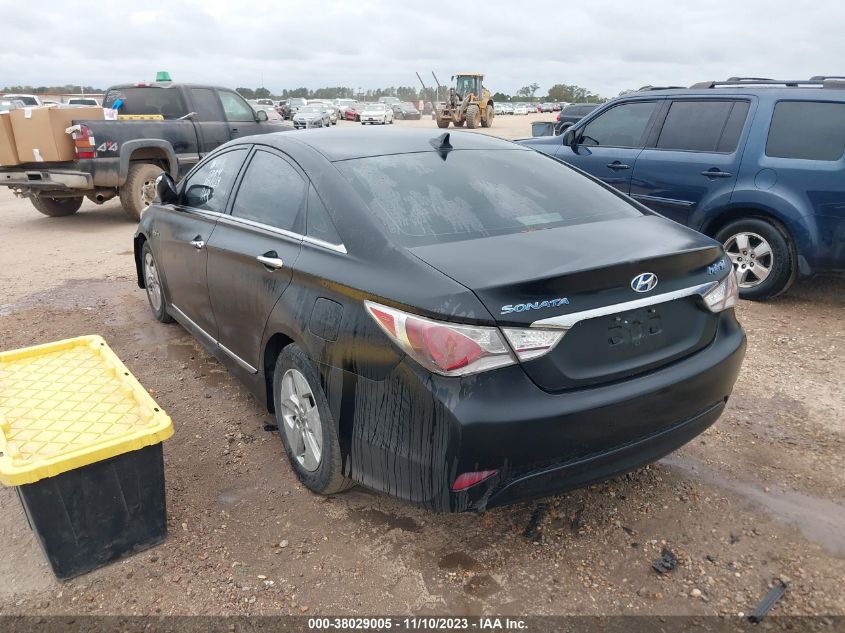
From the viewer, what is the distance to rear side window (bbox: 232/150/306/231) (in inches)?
120

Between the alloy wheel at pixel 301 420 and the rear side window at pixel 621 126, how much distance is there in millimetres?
4915

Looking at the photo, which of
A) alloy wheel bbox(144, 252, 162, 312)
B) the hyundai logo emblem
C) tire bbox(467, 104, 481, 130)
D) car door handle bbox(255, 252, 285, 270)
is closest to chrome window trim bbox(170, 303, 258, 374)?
alloy wheel bbox(144, 252, 162, 312)

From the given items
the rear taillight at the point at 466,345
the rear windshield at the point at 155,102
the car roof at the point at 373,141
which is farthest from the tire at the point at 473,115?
the rear taillight at the point at 466,345

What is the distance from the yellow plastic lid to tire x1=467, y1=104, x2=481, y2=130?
92.1 feet

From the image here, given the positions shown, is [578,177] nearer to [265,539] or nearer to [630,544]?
[630,544]

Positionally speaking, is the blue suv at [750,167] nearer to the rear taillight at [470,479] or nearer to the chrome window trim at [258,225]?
the chrome window trim at [258,225]

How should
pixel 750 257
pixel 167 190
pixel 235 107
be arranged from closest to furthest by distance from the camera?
pixel 167 190 < pixel 750 257 < pixel 235 107

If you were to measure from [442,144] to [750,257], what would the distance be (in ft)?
12.1

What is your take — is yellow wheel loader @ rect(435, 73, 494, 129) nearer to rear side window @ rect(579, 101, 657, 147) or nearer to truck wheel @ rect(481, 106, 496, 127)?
truck wheel @ rect(481, 106, 496, 127)

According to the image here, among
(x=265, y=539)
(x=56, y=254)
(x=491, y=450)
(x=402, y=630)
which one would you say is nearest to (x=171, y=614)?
(x=265, y=539)

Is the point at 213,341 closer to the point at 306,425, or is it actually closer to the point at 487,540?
the point at 306,425

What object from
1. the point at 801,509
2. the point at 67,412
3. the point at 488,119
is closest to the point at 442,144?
the point at 67,412

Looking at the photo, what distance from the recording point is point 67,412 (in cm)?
261

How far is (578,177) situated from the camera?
3.36 meters
